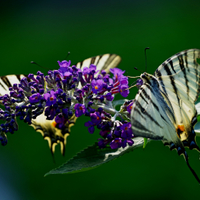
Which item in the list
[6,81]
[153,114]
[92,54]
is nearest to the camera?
[153,114]

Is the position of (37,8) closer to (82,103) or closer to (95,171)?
(95,171)

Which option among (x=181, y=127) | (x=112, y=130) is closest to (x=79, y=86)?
(x=112, y=130)

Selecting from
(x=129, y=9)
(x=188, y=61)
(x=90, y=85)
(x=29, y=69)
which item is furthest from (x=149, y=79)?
(x=129, y=9)

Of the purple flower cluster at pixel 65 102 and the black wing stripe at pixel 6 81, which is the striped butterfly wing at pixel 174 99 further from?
the black wing stripe at pixel 6 81

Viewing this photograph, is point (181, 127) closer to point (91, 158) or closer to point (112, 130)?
point (112, 130)

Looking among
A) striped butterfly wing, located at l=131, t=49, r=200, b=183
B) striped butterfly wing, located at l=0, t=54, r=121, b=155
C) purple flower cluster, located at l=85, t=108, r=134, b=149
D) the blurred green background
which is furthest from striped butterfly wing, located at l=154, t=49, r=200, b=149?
the blurred green background

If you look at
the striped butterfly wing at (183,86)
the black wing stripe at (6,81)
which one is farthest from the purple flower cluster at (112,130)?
the black wing stripe at (6,81)

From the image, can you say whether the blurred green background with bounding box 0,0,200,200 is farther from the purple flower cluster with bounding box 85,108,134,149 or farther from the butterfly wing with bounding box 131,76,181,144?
the purple flower cluster with bounding box 85,108,134,149
